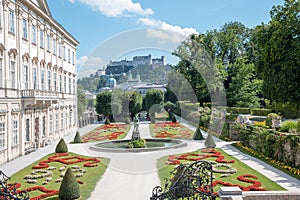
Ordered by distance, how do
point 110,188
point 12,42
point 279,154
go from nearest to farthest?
1. point 110,188
2. point 279,154
3. point 12,42

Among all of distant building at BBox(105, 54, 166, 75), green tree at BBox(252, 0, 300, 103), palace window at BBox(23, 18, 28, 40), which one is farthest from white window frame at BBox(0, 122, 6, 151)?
green tree at BBox(252, 0, 300, 103)

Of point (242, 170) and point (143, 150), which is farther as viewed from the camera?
point (143, 150)

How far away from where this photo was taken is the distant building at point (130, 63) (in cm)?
1758

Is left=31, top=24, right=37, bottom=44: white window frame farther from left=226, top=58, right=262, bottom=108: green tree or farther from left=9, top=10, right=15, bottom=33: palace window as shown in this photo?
left=226, top=58, right=262, bottom=108: green tree

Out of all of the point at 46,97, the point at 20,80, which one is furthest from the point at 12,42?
the point at 46,97

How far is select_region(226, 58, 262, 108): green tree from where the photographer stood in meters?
45.9

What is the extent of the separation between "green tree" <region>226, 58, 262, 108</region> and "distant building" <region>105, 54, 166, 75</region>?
29.4m

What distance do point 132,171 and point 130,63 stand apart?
6510mm

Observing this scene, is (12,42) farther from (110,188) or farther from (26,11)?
(110,188)

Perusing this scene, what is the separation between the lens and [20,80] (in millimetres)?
20688

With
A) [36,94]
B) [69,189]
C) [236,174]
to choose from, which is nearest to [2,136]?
[36,94]

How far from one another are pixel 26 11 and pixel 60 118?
12660 millimetres

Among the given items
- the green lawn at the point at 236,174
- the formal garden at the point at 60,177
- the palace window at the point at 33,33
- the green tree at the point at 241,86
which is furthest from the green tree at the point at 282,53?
the green tree at the point at 241,86

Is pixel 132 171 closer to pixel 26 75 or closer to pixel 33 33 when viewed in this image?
pixel 26 75
